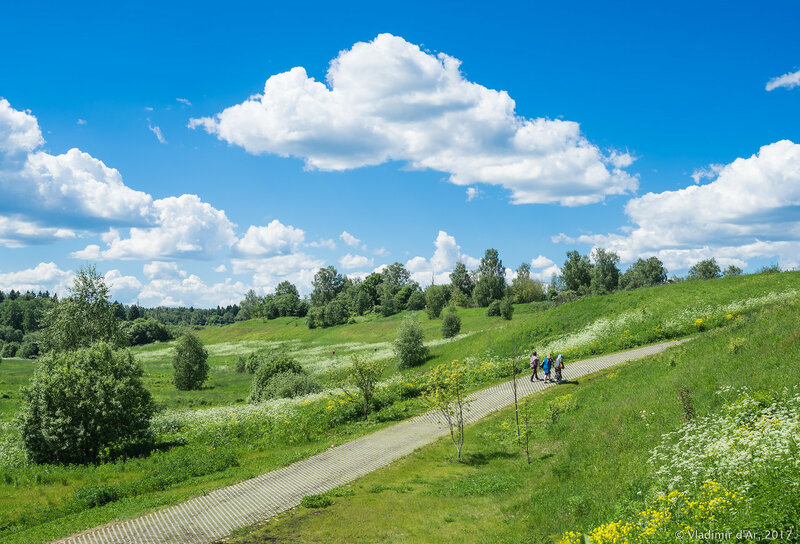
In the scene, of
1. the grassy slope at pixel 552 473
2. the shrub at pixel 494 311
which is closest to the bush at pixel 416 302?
the shrub at pixel 494 311

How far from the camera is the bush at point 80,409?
899 inches

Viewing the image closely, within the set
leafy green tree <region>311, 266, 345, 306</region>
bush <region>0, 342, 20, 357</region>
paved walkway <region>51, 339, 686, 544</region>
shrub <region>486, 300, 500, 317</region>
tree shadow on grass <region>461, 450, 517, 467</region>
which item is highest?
leafy green tree <region>311, 266, 345, 306</region>

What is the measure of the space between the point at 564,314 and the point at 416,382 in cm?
1887

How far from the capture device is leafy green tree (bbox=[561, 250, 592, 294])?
389ft

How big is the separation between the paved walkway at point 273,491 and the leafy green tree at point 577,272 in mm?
96762

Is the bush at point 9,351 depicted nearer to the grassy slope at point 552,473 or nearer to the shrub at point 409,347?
the shrub at point 409,347

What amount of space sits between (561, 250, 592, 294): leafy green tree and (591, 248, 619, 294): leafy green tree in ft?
5.86

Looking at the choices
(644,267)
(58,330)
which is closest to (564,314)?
(58,330)

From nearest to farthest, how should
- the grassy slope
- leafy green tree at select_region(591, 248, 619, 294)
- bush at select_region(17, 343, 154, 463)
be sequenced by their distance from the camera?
the grassy slope < bush at select_region(17, 343, 154, 463) < leafy green tree at select_region(591, 248, 619, 294)

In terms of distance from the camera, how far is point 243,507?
51.3 ft

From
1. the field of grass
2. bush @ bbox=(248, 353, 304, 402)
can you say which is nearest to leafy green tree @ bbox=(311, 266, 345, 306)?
the field of grass

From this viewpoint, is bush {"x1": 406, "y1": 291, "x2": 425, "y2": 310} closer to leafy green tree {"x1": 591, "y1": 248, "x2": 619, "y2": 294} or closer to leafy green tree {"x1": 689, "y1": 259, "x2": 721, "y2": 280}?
leafy green tree {"x1": 591, "y1": 248, "x2": 619, "y2": 294}

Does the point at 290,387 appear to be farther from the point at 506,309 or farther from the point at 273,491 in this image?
the point at 506,309

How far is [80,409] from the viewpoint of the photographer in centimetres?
2333
